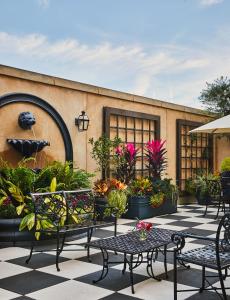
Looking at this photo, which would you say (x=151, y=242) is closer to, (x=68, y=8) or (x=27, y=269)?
(x=27, y=269)

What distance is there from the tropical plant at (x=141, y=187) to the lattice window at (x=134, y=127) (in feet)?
4.40

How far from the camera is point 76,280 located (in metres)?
4.03

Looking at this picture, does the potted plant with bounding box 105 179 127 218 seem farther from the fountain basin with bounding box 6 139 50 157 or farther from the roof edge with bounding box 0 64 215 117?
the roof edge with bounding box 0 64 215 117

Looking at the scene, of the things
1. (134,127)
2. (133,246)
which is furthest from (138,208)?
(133,246)

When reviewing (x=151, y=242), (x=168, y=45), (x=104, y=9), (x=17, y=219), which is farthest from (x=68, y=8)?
(x=151, y=242)

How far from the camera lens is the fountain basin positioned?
7.15 m

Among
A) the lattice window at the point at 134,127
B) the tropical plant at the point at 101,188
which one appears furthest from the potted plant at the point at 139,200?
the lattice window at the point at 134,127

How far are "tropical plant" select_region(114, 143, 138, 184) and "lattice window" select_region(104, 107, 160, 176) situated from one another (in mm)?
582

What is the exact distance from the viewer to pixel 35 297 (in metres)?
3.52

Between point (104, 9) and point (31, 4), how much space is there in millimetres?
1935

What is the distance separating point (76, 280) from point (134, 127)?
6.50 metres

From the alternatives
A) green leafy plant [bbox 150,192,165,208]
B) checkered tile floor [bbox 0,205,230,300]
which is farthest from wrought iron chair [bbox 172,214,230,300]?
green leafy plant [bbox 150,192,165,208]

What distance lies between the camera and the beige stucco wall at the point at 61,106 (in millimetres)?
7285

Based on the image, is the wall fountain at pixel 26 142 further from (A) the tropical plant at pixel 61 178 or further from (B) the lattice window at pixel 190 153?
(B) the lattice window at pixel 190 153
